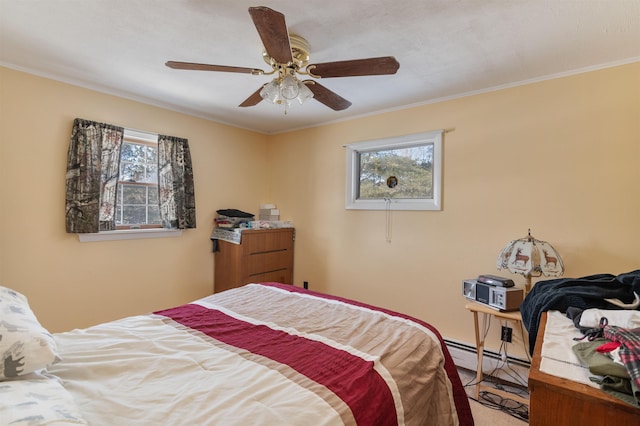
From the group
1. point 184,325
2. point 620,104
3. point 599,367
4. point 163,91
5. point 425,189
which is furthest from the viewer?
point 425,189

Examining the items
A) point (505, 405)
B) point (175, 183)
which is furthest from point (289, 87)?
point (505, 405)

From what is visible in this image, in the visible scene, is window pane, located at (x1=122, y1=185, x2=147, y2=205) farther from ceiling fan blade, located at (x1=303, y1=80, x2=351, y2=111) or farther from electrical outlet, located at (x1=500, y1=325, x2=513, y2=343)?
electrical outlet, located at (x1=500, y1=325, x2=513, y2=343)

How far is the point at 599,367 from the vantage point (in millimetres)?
812

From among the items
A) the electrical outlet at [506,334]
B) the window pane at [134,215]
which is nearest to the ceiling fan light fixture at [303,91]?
the window pane at [134,215]

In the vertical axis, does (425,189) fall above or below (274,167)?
below

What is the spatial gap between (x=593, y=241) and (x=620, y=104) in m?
0.98

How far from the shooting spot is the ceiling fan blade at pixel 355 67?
157 cm

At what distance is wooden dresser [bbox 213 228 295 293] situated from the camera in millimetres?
3404

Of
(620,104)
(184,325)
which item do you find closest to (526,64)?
(620,104)

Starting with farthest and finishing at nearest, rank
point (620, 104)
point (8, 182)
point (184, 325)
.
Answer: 1. point (8, 182)
2. point (620, 104)
3. point (184, 325)

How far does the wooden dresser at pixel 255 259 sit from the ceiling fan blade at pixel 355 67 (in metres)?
2.16

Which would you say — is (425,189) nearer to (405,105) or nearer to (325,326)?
(405,105)

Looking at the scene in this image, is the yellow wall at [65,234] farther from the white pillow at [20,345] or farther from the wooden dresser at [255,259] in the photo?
the white pillow at [20,345]

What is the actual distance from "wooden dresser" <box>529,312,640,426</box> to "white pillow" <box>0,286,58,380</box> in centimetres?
152
